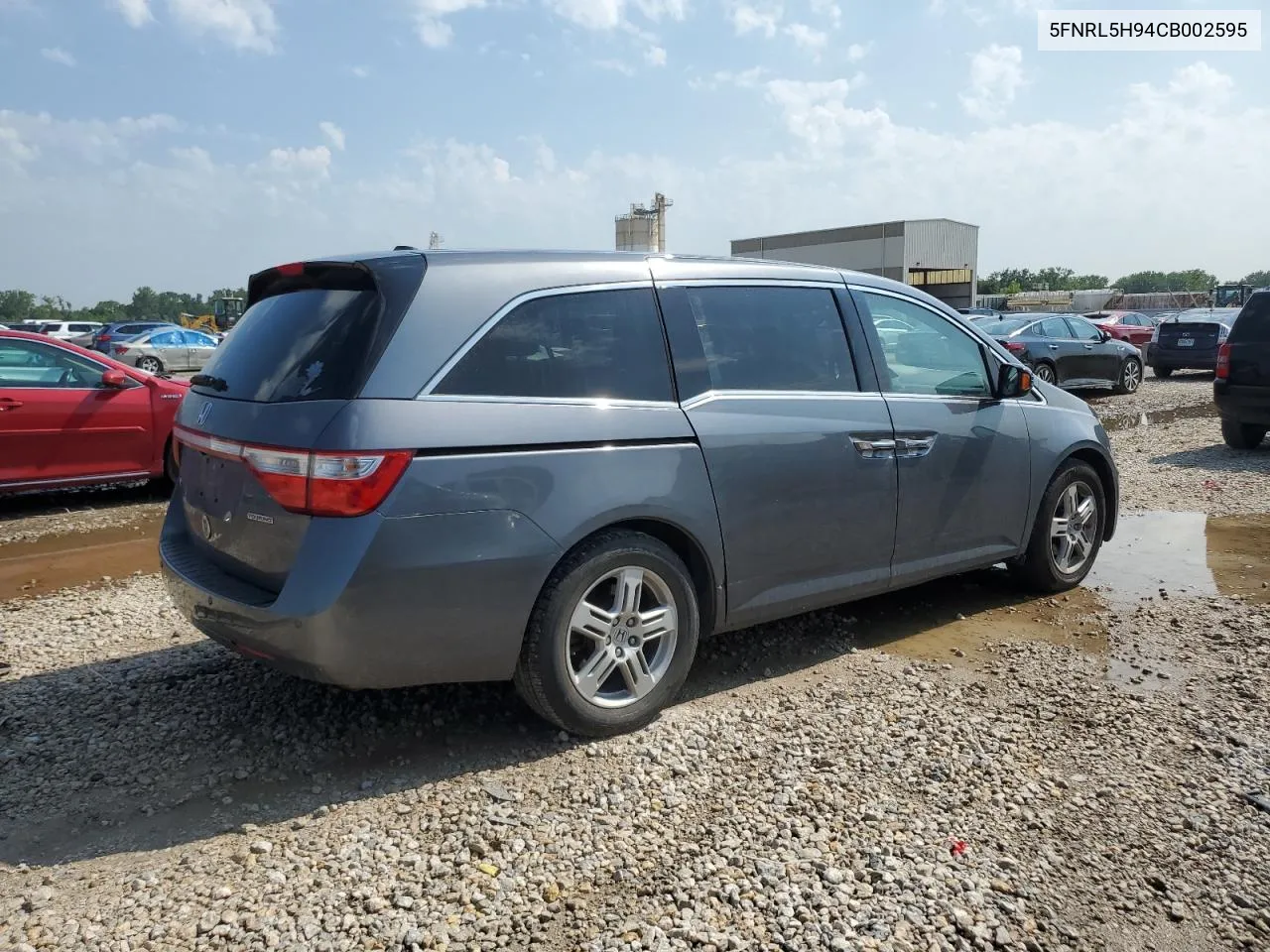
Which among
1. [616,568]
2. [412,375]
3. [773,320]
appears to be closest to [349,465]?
[412,375]

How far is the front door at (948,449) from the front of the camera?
4664 mm

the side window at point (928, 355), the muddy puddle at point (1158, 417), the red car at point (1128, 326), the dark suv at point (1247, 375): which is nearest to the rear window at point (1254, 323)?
the dark suv at point (1247, 375)

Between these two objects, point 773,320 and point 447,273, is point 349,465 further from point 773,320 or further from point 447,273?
point 773,320

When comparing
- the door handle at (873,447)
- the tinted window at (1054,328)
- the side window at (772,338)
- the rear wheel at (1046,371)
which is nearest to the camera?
the side window at (772,338)

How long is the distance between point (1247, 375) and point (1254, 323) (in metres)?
0.56

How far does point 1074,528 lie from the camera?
5.70 metres

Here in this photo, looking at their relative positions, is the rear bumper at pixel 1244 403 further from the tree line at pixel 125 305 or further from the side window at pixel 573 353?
the tree line at pixel 125 305

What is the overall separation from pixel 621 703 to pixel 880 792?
100cm

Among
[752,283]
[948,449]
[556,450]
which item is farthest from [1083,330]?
[556,450]

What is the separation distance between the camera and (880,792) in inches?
131

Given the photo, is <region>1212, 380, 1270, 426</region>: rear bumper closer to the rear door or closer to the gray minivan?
the gray minivan

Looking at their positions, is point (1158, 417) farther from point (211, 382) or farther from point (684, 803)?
point (211, 382)

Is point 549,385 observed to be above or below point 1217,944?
above

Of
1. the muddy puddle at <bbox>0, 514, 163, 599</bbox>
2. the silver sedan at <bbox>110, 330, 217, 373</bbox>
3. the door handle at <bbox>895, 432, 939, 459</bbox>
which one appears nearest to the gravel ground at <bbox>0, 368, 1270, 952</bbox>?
the door handle at <bbox>895, 432, 939, 459</bbox>
